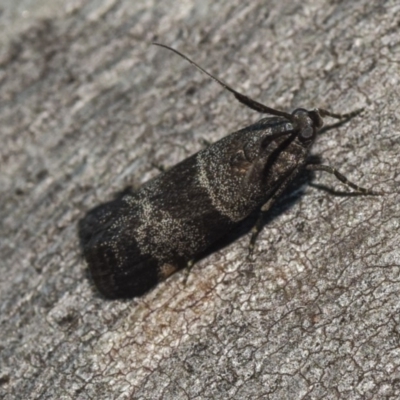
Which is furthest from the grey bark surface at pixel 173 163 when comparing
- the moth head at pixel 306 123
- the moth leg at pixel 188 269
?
the moth head at pixel 306 123

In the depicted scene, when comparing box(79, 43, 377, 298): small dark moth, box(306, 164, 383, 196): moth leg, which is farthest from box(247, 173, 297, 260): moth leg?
box(306, 164, 383, 196): moth leg

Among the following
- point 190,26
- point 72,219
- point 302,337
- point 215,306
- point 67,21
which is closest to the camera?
point 302,337

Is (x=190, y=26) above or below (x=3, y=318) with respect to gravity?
above

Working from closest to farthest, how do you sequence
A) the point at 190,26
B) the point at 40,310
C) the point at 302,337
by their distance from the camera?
1. the point at 302,337
2. the point at 40,310
3. the point at 190,26

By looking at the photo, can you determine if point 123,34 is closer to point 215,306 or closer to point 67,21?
point 67,21

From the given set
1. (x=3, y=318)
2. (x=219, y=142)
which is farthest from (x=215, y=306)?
(x=3, y=318)

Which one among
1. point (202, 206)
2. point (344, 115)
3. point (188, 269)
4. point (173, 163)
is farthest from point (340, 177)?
point (173, 163)
